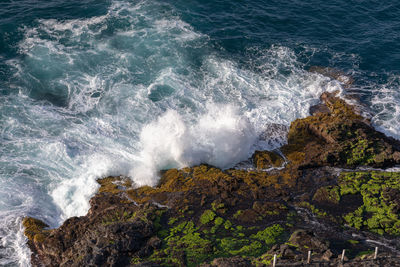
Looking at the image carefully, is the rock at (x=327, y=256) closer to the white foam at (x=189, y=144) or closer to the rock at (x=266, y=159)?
the rock at (x=266, y=159)

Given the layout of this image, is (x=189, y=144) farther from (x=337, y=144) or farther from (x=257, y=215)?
(x=337, y=144)

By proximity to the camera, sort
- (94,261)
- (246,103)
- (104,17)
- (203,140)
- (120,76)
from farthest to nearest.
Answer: (104,17) → (120,76) → (246,103) → (203,140) → (94,261)

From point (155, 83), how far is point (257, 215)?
19.5 metres

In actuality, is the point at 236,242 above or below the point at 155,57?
below

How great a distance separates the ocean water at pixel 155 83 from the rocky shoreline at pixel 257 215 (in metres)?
1.93

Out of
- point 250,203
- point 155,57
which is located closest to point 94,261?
point 250,203

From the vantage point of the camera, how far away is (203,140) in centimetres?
2994

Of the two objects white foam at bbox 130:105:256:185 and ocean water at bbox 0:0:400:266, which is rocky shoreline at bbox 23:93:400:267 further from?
ocean water at bbox 0:0:400:266

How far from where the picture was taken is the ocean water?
94.8 feet

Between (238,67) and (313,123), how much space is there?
497 inches

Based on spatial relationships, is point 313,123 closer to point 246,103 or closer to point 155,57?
point 246,103

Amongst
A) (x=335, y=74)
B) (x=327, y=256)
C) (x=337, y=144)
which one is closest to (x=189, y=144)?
(x=337, y=144)

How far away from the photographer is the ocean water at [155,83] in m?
28.9

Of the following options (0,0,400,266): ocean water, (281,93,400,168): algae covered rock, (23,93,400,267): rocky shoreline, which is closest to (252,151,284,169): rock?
(23,93,400,267): rocky shoreline
